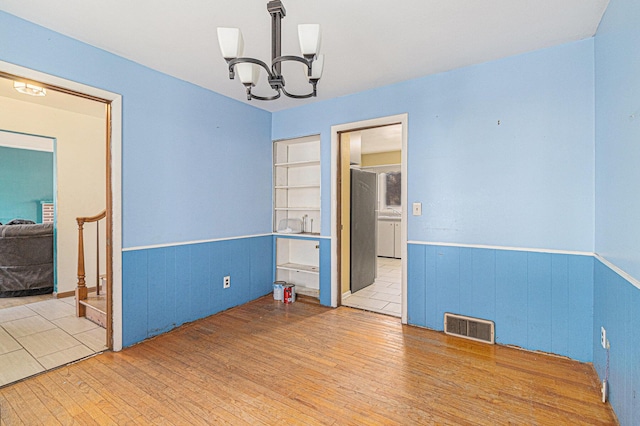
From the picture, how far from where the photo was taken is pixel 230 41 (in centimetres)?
153

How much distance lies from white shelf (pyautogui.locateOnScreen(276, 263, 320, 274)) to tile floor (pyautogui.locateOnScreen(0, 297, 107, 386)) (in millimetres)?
2068

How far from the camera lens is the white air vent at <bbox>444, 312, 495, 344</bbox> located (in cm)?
268

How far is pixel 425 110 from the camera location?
300 centimetres

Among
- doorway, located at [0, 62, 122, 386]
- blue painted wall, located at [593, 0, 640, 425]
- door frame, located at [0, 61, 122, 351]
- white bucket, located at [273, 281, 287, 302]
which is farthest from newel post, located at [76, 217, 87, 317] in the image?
blue painted wall, located at [593, 0, 640, 425]

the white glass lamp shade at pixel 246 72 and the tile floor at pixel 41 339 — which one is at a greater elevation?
the white glass lamp shade at pixel 246 72

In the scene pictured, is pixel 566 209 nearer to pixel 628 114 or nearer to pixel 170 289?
pixel 628 114

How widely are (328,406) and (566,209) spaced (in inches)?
91.4

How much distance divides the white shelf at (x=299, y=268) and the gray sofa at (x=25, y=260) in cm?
320

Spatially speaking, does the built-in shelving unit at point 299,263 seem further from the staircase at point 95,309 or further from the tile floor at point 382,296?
the staircase at point 95,309

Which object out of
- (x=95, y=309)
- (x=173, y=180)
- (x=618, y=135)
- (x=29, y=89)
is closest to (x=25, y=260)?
(x=95, y=309)

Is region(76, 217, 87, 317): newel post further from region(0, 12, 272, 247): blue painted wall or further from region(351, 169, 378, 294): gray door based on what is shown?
region(351, 169, 378, 294): gray door

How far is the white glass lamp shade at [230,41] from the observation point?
1521mm

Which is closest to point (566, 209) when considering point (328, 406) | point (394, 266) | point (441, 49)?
point (441, 49)

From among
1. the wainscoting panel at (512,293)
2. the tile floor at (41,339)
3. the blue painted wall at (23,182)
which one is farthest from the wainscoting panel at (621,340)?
the blue painted wall at (23,182)
